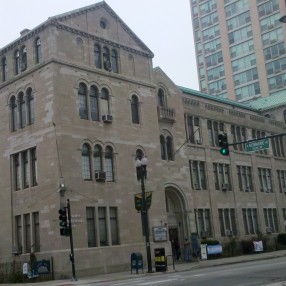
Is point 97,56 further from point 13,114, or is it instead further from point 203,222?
point 203,222

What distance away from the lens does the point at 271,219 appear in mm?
51312

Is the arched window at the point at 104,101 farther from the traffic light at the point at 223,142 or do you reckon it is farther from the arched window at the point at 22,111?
the traffic light at the point at 223,142

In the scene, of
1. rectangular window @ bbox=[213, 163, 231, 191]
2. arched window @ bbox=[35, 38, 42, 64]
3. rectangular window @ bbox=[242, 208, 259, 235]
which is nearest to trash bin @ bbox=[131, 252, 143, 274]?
arched window @ bbox=[35, 38, 42, 64]

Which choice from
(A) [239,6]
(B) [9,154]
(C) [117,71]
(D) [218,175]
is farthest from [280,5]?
(B) [9,154]

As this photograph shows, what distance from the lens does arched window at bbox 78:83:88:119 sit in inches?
1345

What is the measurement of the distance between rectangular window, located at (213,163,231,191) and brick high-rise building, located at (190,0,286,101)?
135ft

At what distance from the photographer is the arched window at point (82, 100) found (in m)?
34.2

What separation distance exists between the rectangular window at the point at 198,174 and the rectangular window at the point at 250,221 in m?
6.22

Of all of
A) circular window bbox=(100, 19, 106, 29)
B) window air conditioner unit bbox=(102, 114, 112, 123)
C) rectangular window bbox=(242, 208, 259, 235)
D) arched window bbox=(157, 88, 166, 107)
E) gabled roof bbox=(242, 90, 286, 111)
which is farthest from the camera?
gabled roof bbox=(242, 90, 286, 111)

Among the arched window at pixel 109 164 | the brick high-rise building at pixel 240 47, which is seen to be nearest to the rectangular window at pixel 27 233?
the arched window at pixel 109 164

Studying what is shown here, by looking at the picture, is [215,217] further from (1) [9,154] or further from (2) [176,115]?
(1) [9,154]

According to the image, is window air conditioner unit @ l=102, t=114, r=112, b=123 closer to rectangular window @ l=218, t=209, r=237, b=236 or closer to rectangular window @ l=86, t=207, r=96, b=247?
rectangular window @ l=86, t=207, r=96, b=247

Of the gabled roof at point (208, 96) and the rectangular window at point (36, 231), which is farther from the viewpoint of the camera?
the gabled roof at point (208, 96)

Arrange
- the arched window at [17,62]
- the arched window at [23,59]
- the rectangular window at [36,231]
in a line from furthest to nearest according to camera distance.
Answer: the arched window at [17,62] → the arched window at [23,59] → the rectangular window at [36,231]
